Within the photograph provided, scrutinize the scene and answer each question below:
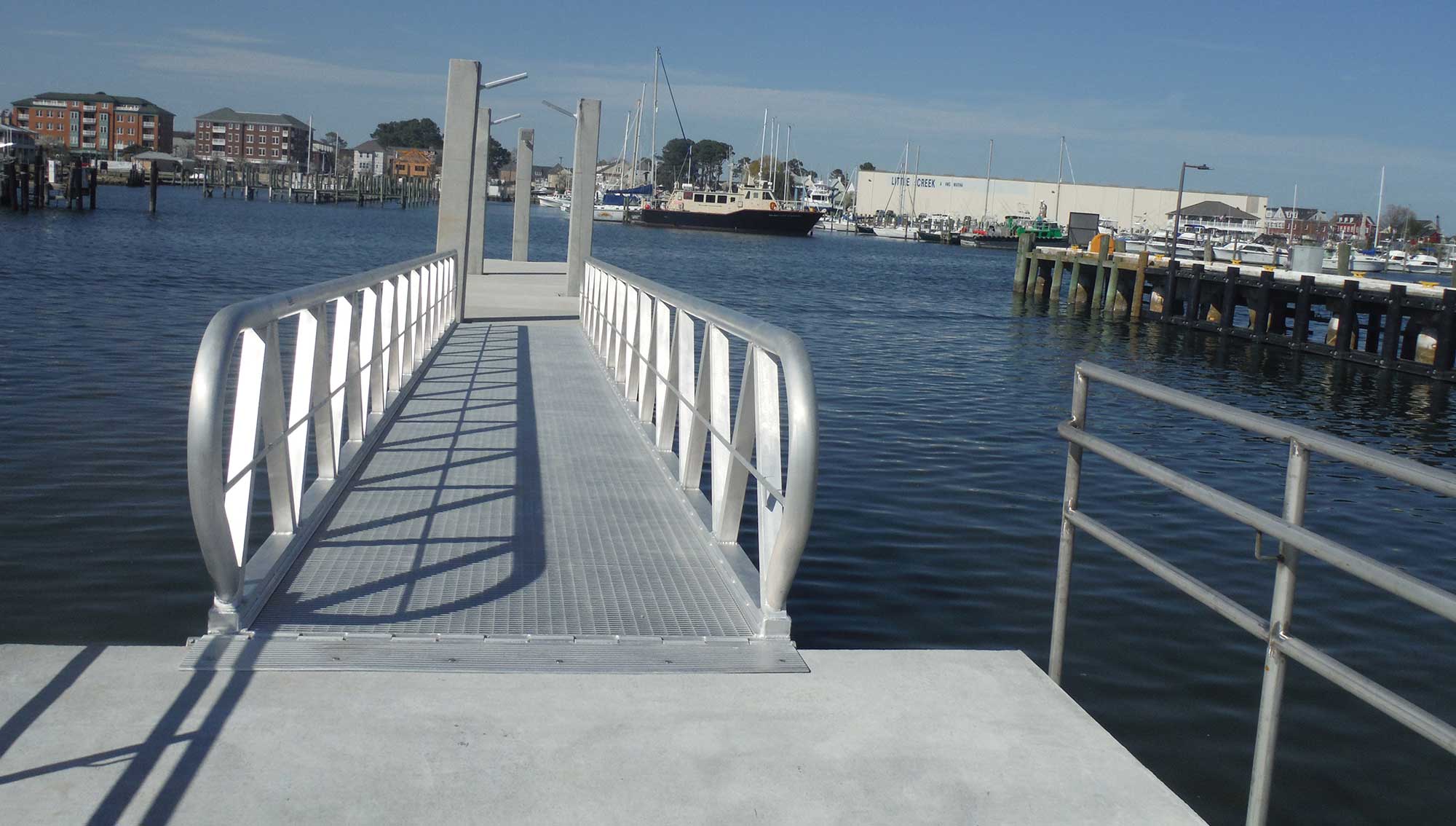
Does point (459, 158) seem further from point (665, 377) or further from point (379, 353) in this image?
point (665, 377)

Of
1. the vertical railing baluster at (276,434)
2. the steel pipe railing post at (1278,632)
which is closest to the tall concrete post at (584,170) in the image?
the vertical railing baluster at (276,434)

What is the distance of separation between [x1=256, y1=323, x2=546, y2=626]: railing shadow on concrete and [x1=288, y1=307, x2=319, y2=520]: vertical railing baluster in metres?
0.27

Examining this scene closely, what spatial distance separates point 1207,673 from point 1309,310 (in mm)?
21774

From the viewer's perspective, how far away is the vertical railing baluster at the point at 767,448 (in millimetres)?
3951

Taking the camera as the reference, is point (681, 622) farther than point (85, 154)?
No

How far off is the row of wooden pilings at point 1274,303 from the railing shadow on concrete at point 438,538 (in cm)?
1900

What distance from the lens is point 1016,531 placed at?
27.7 feet

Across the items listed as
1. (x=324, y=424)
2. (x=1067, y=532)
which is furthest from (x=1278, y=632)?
(x=324, y=424)

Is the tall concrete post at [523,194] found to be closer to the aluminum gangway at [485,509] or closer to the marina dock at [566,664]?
the aluminum gangway at [485,509]

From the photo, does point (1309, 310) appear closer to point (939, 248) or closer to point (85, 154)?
point (939, 248)

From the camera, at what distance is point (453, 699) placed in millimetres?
3133

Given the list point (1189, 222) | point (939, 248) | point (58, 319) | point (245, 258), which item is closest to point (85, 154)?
point (939, 248)

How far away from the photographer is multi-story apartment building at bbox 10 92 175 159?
166m

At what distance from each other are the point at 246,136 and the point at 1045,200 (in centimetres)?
11897
